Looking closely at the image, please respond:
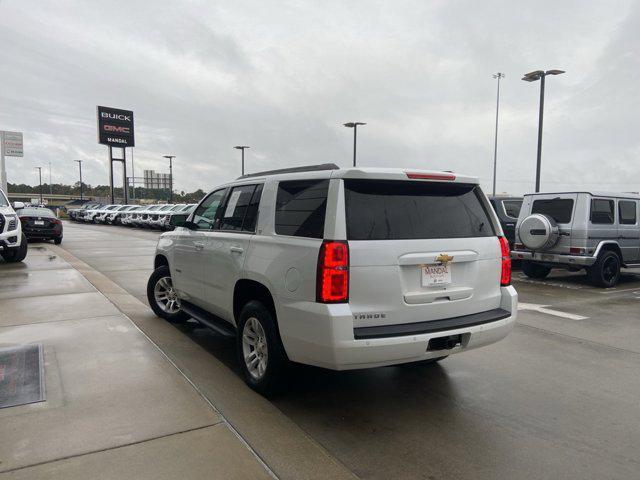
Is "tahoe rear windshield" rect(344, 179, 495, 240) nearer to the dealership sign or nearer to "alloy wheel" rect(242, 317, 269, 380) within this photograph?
"alloy wheel" rect(242, 317, 269, 380)

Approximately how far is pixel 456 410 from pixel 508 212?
9609 millimetres

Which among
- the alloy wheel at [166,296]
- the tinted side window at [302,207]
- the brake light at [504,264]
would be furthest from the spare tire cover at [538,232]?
the tinted side window at [302,207]

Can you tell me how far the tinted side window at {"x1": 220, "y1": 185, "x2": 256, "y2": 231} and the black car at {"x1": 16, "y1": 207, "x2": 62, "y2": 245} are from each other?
1545 centimetres

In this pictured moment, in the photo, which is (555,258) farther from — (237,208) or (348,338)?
(348,338)

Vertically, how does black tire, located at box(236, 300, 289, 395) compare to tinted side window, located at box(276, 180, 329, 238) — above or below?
below

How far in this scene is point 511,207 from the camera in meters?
12.5

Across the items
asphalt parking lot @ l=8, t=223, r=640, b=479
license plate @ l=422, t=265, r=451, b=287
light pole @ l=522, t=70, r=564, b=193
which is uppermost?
light pole @ l=522, t=70, r=564, b=193

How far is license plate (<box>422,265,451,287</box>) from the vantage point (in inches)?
137

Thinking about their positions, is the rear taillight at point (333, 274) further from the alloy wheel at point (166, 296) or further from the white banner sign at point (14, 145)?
the white banner sign at point (14, 145)

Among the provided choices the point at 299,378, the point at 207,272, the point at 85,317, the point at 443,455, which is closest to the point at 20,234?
the point at 85,317

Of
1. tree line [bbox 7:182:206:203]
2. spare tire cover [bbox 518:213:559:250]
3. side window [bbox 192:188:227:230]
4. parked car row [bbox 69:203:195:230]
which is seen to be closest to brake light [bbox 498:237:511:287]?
side window [bbox 192:188:227:230]

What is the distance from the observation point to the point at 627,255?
1034cm

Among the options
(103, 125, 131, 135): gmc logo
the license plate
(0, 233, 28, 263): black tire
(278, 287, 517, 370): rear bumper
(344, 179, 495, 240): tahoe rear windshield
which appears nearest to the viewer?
(278, 287, 517, 370): rear bumper

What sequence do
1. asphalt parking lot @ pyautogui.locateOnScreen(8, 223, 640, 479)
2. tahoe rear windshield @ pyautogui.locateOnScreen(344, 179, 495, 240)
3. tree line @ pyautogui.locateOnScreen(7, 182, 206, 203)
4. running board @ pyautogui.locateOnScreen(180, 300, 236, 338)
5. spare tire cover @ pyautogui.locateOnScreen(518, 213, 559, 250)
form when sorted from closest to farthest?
asphalt parking lot @ pyautogui.locateOnScreen(8, 223, 640, 479)
tahoe rear windshield @ pyautogui.locateOnScreen(344, 179, 495, 240)
running board @ pyautogui.locateOnScreen(180, 300, 236, 338)
spare tire cover @ pyautogui.locateOnScreen(518, 213, 559, 250)
tree line @ pyautogui.locateOnScreen(7, 182, 206, 203)
